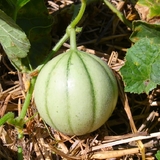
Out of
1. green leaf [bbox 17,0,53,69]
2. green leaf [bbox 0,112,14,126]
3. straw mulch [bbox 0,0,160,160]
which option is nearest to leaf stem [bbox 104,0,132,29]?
straw mulch [bbox 0,0,160,160]

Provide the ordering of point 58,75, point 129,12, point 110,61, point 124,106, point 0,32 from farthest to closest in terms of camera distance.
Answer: point 129,12
point 110,61
point 124,106
point 0,32
point 58,75

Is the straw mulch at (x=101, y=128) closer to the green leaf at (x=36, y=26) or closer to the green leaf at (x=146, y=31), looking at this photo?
the green leaf at (x=36, y=26)

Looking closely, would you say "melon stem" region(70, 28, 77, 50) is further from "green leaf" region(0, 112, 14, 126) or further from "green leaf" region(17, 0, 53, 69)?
"green leaf" region(0, 112, 14, 126)

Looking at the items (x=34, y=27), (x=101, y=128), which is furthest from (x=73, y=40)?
(x=101, y=128)

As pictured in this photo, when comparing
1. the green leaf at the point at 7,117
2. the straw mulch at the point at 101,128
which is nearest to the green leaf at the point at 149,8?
the straw mulch at the point at 101,128

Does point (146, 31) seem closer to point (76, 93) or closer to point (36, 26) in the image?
point (76, 93)

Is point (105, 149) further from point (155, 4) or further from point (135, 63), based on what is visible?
point (155, 4)

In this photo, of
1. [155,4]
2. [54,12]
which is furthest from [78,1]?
[155,4]
